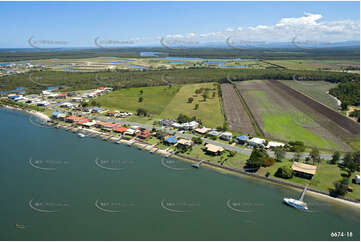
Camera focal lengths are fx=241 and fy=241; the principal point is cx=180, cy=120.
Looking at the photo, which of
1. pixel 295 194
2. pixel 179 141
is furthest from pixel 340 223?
pixel 179 141

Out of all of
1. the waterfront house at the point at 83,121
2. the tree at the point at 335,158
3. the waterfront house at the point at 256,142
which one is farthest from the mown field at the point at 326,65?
the waterfront house at the point at 83,121

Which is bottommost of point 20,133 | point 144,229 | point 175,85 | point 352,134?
point 144,229

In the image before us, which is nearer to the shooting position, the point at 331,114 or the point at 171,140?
the point at 171,140

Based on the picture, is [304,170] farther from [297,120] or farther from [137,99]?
[137,99]

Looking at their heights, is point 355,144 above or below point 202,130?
below

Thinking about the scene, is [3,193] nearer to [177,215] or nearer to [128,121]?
[177,215]

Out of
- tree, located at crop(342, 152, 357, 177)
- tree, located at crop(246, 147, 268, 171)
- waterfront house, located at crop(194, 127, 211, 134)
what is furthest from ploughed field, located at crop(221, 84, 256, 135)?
tree, located at crop(342, 152, 357, 177)

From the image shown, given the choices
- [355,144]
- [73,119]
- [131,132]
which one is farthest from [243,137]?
[73,119]

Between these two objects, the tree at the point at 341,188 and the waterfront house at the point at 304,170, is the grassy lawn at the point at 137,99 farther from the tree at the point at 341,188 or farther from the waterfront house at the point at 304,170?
the tree at the point at 341,188

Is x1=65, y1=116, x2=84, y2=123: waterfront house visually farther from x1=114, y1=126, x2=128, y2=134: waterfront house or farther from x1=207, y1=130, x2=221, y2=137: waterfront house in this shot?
x1=207, y1=130, x2=221, y2=137: waterfront house
